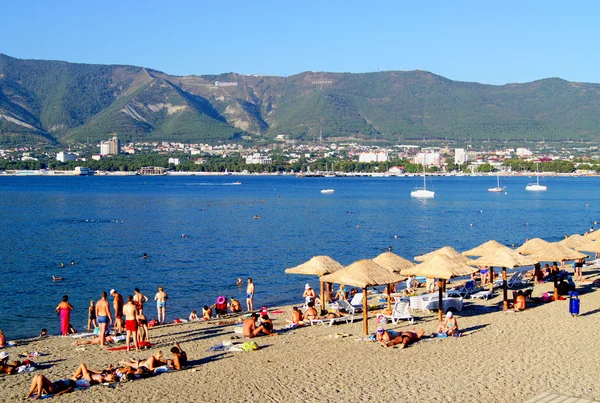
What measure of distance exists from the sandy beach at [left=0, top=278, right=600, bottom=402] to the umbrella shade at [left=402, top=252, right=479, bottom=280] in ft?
4.30

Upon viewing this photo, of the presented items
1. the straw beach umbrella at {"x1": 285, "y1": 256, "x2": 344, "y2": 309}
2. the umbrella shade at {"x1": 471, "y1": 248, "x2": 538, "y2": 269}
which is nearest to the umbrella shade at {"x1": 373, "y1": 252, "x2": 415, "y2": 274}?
the straw beach umbrella at {"x1": 285, "y1": 256, "x2": 344, "y2": 309}

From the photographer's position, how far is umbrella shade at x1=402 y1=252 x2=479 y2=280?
17875mm

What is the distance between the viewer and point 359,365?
14.4 metres

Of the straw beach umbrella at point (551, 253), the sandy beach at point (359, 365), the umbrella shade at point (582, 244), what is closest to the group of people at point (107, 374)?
the sandy beach at point (359, 365)

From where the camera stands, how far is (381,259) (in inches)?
845

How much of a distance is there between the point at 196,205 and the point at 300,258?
4819 centimetres

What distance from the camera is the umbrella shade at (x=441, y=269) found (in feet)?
58.6

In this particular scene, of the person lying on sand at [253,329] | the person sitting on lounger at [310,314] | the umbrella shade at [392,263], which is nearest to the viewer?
the person lying on sand at [253,329]

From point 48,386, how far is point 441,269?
959 cm

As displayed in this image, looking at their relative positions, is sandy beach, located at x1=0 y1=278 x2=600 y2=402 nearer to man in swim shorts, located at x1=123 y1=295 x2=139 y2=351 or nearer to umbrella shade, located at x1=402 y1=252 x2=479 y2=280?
man in swim shorts, located at x1=123 y1=295 x2=139 y2=351

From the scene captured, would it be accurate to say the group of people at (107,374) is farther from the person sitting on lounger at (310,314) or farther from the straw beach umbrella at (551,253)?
the straw beach umbrella at (551,253)

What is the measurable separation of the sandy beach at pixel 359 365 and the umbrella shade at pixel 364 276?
125cm

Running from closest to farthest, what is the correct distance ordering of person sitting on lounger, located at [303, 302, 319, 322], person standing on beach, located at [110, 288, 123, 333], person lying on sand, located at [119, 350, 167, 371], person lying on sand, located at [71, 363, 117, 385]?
person lying on sand, located at [71, 363, 117, 385] → person lying on sand, located at [119, 350, 167, 371] → person standing on beach, located at [110, 288, 123, 333] → person sitting on lounger, located at [303, 302, 319, 322]

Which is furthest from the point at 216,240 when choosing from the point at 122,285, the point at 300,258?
the point at 122,285
